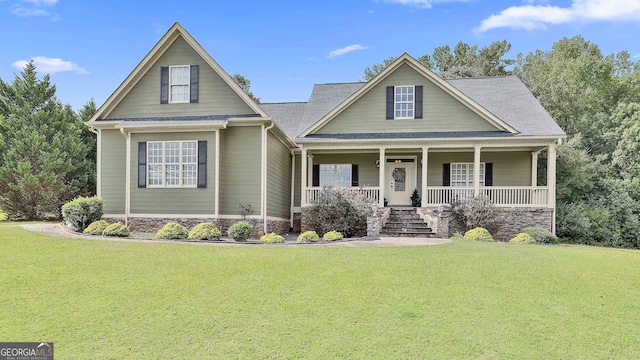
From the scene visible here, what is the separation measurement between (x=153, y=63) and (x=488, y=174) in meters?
14.9

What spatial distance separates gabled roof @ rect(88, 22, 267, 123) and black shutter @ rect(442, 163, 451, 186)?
29.4ft

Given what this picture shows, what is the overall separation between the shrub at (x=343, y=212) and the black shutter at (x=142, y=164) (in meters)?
6.54

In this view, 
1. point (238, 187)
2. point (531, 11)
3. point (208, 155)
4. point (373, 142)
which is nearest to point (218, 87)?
point (208, 155)

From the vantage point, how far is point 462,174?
18.8 meters

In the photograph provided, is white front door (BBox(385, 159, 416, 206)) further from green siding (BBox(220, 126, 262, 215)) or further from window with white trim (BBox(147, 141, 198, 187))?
window with white trim (BBox(147, 141, 198, 187))

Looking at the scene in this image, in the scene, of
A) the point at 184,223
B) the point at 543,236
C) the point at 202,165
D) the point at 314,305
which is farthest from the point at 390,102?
the point at 314,305

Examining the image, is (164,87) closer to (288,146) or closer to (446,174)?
(288,146)

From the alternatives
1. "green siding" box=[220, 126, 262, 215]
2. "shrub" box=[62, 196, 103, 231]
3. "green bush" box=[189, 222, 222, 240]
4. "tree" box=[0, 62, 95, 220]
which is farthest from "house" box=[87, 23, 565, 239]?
"tree" box=[0, 62, 95, 220]

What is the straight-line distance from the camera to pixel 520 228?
1627cm

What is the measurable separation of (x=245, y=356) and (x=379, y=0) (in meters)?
15.9

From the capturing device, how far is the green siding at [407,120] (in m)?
17.3

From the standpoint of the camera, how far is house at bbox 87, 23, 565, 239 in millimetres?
14984

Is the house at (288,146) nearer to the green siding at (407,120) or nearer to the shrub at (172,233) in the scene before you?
the green siding at (407,120)

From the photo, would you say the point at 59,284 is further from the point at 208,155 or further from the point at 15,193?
the point at 15,193
